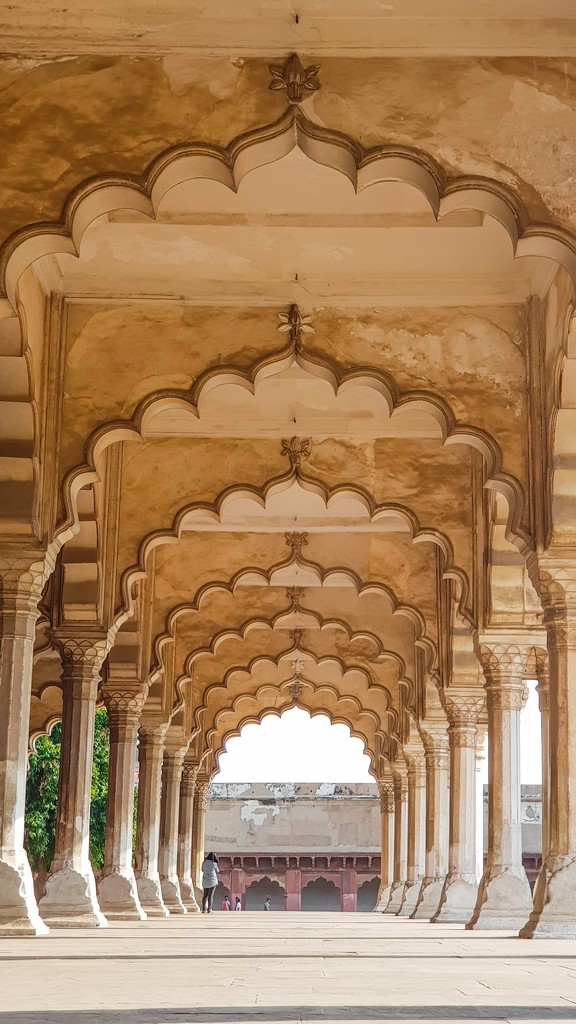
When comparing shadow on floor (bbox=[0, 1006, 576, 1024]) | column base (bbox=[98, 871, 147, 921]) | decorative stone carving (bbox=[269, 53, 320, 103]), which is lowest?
column base (bbox=[98, 871, 147, 921])

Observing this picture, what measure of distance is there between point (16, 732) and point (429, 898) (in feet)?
39.1

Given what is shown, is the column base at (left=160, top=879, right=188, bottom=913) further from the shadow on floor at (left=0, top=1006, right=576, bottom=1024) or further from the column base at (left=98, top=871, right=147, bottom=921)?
the shadow on floor at (left=0, top=1006, right=576, bottom=1024)

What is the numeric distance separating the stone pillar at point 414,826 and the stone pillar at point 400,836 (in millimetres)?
1334

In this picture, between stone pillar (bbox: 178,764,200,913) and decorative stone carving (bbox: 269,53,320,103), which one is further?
stone pillar (bbox: 178,764,200,913)

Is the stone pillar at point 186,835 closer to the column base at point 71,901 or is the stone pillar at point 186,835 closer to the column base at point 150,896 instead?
the column base at point 150,896

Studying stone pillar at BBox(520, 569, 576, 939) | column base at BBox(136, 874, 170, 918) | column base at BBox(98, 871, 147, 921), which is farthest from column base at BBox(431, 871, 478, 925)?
stone pillar at BBox(520, 569, 576, 939)

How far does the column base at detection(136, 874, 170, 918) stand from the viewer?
21.8m

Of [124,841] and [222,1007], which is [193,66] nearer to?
[222,1007]

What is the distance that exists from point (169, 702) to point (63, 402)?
1046 centimetres

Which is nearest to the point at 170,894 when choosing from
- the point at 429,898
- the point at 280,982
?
the point at 429,898

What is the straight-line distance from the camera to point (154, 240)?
12430 millimetres

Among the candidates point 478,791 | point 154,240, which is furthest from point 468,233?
point 478,791

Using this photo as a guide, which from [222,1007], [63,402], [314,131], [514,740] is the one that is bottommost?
[222,1007]

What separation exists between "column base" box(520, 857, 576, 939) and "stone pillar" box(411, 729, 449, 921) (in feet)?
32.0
